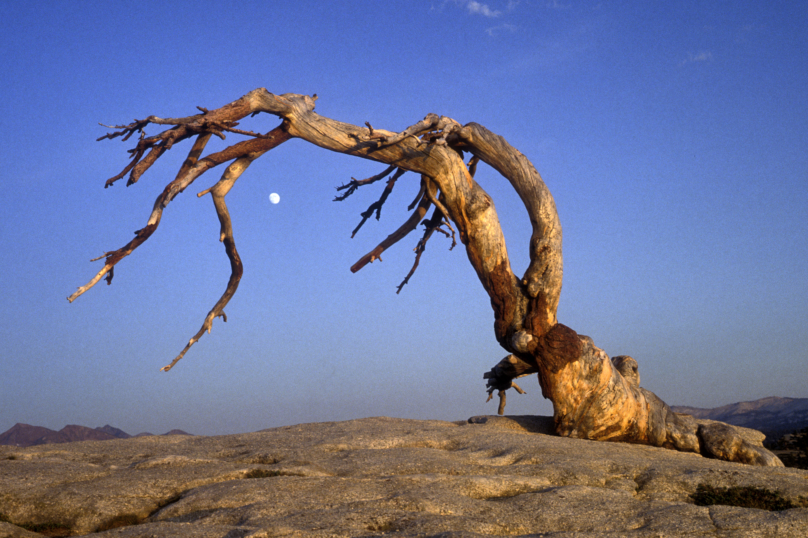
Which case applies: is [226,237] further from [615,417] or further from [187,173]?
[615,417]

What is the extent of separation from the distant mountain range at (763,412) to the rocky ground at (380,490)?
2816 centimetres

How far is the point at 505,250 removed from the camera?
1172cm

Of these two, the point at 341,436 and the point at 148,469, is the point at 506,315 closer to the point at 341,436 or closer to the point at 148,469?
the point at 341,436

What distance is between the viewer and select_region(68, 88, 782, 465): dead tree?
436 inches

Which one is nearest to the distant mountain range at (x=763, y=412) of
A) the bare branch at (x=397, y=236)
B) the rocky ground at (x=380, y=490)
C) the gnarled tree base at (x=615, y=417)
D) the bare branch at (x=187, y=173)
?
the gnarled tree base at (x=615, y=417)

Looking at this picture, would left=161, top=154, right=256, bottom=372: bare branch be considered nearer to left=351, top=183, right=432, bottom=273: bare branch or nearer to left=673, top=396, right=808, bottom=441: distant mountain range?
left=351, top=183, right=432, bottom=273: bare branch

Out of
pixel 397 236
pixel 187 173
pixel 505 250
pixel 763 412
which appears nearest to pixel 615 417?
pixel 505 250

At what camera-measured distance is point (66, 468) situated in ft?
25.6

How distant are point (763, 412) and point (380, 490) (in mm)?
39494

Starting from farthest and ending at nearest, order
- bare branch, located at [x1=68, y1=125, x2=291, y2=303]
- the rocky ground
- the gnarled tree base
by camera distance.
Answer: the gnarled tree base → bare branch, located at [x1=68, y1=125, x2=291, y2=303] → the rocky ground

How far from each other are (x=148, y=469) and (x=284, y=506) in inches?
116

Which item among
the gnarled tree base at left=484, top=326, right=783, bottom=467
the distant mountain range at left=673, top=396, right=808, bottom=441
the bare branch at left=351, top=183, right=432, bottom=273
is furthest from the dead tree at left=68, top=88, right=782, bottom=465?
the distant mountain range at left=673, top=396, right=808, bottom=441

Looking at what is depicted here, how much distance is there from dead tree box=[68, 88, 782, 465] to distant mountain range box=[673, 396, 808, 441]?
23635 millimetres

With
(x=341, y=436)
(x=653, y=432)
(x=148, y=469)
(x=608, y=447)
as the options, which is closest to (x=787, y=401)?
(x=653, y=432)
